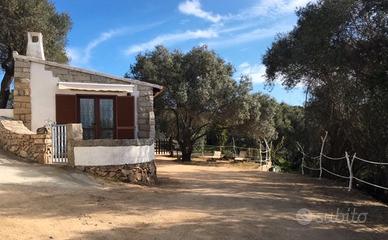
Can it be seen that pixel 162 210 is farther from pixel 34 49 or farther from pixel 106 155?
pixel 34 49

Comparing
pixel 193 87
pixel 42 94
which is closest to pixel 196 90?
pixel 193 87

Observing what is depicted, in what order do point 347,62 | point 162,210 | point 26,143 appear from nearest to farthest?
1. point 162,210
2. point 347,62
3. point 26,143

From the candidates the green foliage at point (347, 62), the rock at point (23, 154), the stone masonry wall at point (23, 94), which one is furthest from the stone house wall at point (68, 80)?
the green foliage at point (347, 62)

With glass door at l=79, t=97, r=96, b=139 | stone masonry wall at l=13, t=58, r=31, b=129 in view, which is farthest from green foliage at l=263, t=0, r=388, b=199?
stone masonry wall at l=13, t=58, r=31, b=129

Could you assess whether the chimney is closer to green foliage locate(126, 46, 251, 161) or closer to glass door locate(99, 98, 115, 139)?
glass door locate(99, 98, 115, 139)

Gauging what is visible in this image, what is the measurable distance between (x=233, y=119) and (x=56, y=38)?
9.66 meters

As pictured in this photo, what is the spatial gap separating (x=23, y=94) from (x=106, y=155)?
4196 millimetres

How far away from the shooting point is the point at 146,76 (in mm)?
23938

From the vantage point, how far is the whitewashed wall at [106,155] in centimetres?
1142

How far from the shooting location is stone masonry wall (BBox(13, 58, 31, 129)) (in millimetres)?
14031

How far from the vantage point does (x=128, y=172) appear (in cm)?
1203

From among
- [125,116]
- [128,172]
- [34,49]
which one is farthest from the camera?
[34,49]

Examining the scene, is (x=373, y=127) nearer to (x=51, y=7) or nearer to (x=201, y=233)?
(x=201, y=233)

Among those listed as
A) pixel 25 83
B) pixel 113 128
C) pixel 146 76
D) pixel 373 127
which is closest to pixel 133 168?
pixel 113 128
